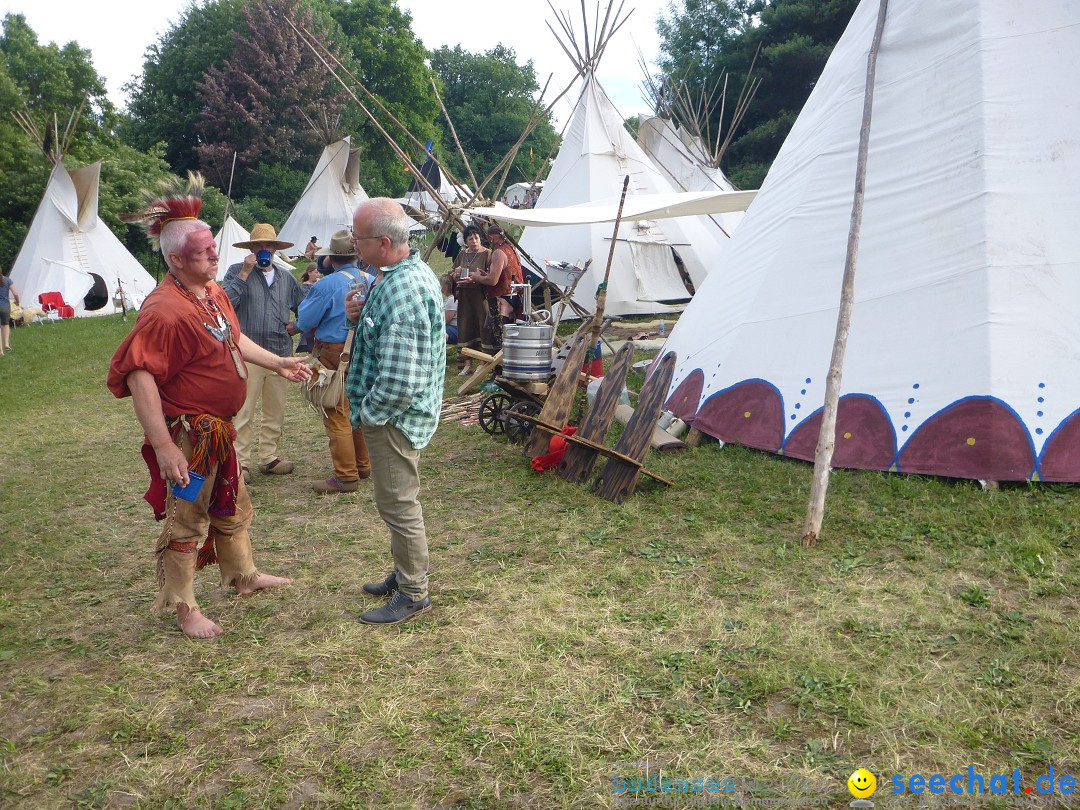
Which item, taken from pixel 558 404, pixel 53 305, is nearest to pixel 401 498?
pixel 558 404

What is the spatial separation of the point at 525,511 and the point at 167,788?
2710 millimetres

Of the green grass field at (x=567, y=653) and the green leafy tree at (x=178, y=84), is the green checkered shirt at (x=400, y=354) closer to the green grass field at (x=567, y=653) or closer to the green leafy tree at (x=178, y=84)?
the green grass field at (x=567, y=653)

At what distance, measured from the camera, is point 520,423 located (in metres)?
6.44

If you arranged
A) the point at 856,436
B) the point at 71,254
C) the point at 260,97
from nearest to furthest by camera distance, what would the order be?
the point at 856,436 < the point at 71,254 < the point at 260,97

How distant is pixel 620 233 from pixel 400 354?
9378 millimetres

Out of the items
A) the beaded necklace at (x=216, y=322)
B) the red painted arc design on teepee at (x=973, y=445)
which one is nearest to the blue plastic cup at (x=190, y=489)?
the beaded necklace at (x=216, y=322)

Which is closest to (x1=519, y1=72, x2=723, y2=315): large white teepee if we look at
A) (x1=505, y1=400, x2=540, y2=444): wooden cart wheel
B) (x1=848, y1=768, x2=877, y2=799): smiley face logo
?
(x1=505, y1=400, x2=540, y2=444): wooden cart wheel

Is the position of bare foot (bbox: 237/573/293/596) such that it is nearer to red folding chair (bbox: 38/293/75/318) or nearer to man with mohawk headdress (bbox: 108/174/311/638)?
man with mohawk headdress (bbox: 108/174/311/638)

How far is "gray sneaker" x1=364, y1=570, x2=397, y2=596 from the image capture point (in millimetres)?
3779

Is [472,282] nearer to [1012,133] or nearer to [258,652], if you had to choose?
[1012,133]

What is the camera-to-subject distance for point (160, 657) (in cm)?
325

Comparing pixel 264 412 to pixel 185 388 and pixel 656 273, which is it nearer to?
pixel 185 388

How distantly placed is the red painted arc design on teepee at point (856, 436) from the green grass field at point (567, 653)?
146mm

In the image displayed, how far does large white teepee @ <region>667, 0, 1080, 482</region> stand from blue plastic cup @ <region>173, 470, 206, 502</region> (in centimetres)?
350
